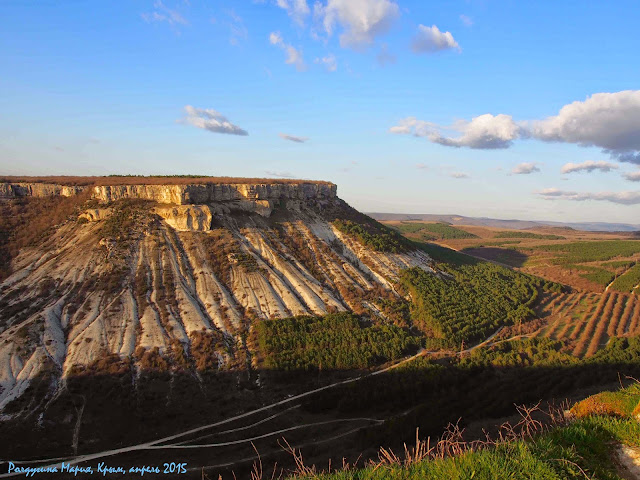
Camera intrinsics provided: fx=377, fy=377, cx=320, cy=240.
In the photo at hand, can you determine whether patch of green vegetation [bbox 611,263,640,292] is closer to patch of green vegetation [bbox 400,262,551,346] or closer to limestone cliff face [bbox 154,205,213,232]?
patch of green vegetation [bbox 400,262,551,346]

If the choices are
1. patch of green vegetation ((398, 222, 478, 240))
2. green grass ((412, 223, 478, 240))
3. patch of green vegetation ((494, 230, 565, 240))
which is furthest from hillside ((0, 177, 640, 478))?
patch of green vegetation ((494, 230, 565, 240))

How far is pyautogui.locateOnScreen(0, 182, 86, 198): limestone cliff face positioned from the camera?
5364cm

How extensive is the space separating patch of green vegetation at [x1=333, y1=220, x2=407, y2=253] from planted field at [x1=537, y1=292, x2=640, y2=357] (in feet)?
82.7

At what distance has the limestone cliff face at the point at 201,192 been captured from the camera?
55.2 metres

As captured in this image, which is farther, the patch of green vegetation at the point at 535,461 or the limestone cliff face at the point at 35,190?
the limestone cliff face at the point at 35,190

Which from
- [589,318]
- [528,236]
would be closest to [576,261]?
[589,318]

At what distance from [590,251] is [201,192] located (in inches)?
4063

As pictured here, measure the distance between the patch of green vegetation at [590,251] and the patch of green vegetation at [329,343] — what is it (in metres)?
72.6

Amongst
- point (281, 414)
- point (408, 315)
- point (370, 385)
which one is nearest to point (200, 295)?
point (281, 414)

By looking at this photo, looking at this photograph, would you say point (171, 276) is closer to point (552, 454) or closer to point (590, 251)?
point (552, 454)

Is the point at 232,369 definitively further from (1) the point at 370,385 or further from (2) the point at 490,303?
(2) the point at 490,303

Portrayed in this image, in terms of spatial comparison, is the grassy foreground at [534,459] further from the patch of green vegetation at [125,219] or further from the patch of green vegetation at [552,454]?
the patch of green vegetation at [125,219]

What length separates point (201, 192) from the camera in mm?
57438

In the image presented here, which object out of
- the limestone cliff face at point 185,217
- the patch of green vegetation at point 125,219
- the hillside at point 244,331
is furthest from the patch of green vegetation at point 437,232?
the patch of green vegetation at point 125,219
